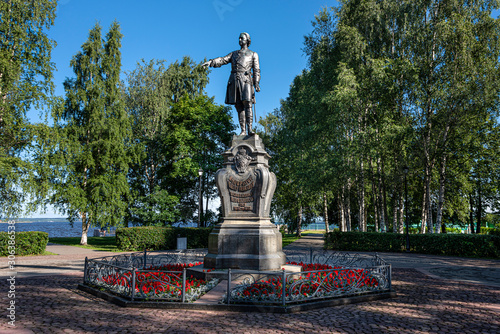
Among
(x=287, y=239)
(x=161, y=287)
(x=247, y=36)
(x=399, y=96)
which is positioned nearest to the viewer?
(x=161, y=287)

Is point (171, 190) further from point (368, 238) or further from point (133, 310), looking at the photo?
point (133, 310)

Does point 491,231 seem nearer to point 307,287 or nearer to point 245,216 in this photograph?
point 245,216

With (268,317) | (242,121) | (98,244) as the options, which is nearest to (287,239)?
(98,244)

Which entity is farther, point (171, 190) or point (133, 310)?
point (171, 190)

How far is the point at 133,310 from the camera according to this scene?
695 cm

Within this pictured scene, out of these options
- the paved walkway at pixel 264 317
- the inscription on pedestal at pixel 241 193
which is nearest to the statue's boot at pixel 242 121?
the inscription on pedestal at pixel 241 193

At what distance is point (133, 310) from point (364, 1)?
26648mm

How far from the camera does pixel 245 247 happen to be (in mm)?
9258

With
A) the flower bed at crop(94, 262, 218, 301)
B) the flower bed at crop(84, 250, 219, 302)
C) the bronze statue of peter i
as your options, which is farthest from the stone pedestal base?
the bronze statue of peter i

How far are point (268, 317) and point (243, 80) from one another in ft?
22.9

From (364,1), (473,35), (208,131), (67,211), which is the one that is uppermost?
(364,1)

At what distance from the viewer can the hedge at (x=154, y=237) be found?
2225 cm

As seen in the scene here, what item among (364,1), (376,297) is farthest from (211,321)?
(364,1)

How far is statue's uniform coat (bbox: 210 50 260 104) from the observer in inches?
423
